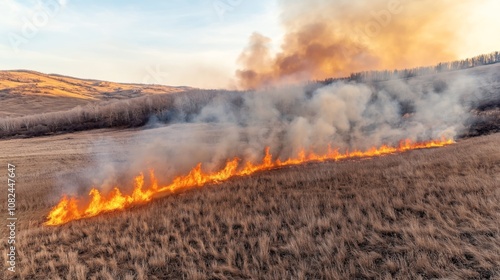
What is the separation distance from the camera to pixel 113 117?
4706cm

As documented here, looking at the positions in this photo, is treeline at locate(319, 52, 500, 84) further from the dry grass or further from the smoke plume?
the dry grass

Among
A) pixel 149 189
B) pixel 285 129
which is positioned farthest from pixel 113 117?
pixel 149 189

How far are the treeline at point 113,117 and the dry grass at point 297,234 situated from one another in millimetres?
34194

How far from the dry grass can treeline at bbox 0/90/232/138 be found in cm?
3419

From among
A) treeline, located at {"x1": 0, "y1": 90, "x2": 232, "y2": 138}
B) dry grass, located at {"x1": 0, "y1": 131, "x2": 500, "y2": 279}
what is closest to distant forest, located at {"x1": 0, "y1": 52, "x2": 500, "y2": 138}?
treeline, located at {"x1": 0, "y1": 90, "x2": 232, "y2": 138}

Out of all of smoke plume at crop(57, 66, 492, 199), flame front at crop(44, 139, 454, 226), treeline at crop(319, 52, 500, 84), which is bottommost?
flame front at crop(44, 139, 454, 226)

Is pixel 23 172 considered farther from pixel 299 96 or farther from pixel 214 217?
pixel 299 96

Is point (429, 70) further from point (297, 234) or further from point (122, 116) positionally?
point (297, 234)

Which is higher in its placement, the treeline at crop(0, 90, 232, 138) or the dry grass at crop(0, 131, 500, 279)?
the treeline at crop(0, 90, 232, 138)

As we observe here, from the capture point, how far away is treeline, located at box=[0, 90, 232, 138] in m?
44.0

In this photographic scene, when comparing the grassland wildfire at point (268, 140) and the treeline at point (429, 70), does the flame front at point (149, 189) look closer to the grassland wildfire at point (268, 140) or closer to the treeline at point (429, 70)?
the grassland wildfire at point (268, 140)

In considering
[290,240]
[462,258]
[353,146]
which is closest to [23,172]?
[290,240]

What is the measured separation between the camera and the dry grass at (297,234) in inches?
249

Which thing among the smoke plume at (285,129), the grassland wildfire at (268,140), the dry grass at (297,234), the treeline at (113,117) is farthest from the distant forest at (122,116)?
the dry grass at (297,234)
